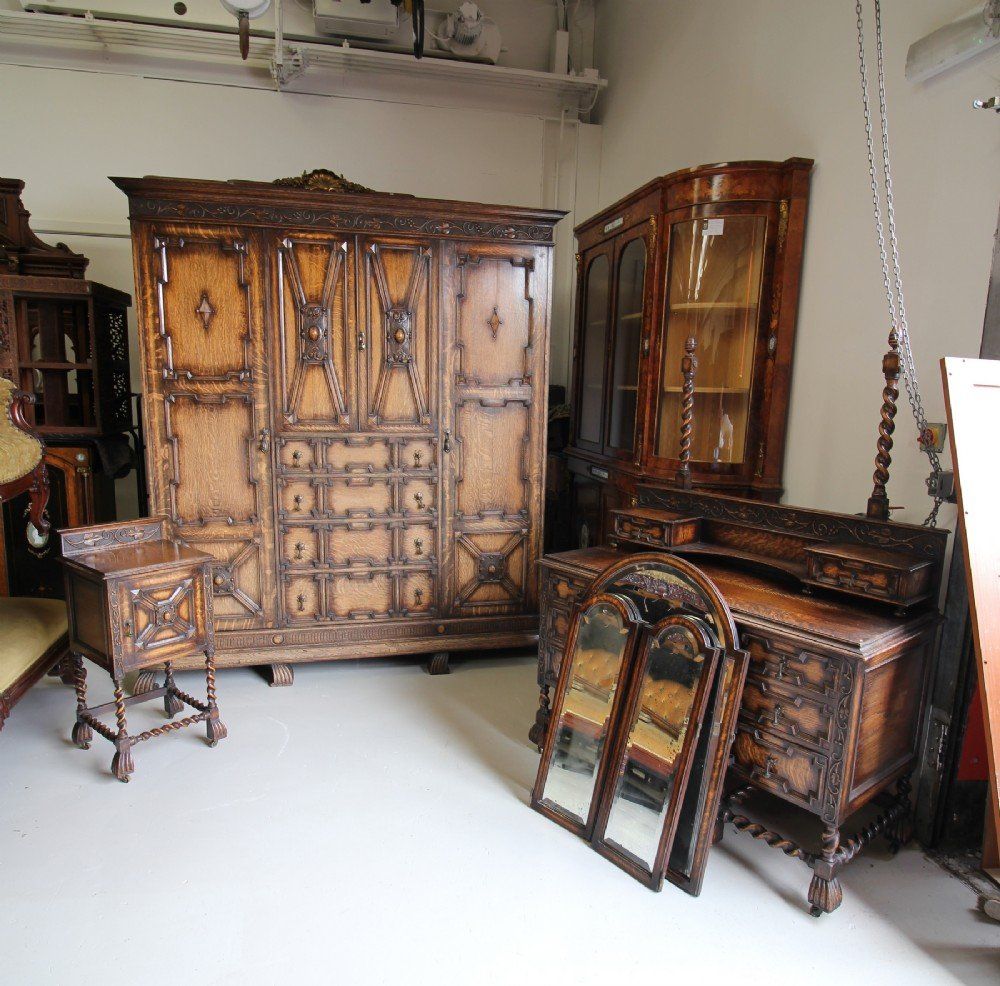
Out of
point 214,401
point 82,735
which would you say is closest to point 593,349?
point 214,401

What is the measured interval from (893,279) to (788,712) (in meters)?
1.44

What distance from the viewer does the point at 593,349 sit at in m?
3.73

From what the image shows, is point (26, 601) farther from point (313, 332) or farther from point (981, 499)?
point (981, 499)

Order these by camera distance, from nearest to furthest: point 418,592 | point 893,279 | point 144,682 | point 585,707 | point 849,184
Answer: point 585,707
point 893,279
point 849,184
point 144,682
point 418,592

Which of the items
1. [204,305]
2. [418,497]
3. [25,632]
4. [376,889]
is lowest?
[376,889]

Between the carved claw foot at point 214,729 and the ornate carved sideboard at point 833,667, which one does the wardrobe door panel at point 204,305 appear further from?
the ornate carved sideboard at point 833,667

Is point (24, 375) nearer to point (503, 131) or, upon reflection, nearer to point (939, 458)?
point (503, 131)

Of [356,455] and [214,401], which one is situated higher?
[214,401]

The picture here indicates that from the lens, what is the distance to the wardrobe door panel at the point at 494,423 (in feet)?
10.2

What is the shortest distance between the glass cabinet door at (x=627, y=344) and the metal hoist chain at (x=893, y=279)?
3.27 feet

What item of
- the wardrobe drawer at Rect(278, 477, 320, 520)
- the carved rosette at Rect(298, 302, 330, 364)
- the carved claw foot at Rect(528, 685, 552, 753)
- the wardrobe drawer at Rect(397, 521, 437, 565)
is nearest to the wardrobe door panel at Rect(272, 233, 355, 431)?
the carved rosette at Rect(298, 302, 330, 364)

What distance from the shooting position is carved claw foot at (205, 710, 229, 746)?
2.60 metres

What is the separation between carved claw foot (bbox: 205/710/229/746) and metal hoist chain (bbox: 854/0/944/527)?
96.8 inches

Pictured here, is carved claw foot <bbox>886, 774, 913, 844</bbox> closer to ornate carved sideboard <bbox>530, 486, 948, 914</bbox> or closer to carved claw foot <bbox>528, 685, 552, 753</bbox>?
ornate carved sideboard <bbox>530, 486, 948, 914</bbox>
